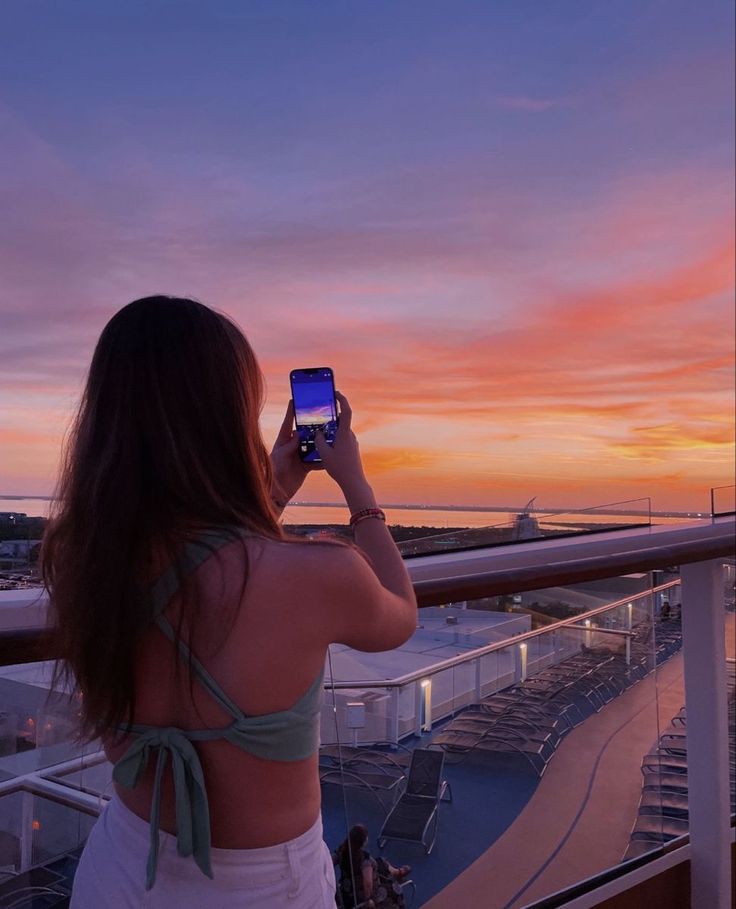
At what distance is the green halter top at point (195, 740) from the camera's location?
819 millimetres

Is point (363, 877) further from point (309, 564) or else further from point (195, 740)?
point (309, 564)

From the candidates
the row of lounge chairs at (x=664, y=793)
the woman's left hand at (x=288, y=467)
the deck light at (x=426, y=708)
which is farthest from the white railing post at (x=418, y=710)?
the row of lounge chairs at (x=664, y=793)

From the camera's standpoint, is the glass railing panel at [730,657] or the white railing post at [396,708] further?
the glass railing panel at [730,657]

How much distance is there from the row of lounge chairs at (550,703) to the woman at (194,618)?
703 mm

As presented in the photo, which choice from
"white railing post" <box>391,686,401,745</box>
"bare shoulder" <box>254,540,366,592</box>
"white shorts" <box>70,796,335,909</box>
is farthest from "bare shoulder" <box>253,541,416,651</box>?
"white railing post" <box>391,686,401,745</box>

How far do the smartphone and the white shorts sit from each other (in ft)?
1.64

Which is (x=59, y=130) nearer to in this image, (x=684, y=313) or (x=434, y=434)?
(x=434, y=434)

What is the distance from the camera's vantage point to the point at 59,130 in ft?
19.2

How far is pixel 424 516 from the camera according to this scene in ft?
5.05

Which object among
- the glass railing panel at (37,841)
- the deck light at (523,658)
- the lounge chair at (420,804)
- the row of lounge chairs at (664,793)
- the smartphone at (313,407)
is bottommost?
the row of lounge chairs at (664,793)

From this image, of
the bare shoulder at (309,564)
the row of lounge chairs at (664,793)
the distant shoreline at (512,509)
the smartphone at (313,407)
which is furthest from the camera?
the row of lounge chairs at (664,793)

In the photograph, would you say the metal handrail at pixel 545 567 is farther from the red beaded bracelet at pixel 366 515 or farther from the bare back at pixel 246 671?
the red beaded bracelet at pixel 366 515

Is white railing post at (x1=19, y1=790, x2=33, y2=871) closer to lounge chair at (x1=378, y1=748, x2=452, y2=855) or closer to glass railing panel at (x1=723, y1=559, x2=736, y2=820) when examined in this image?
lounge chair at (x1=378, y1=748, x2=452, y2=855)

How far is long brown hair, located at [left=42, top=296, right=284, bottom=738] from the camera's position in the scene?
827 millimetres
